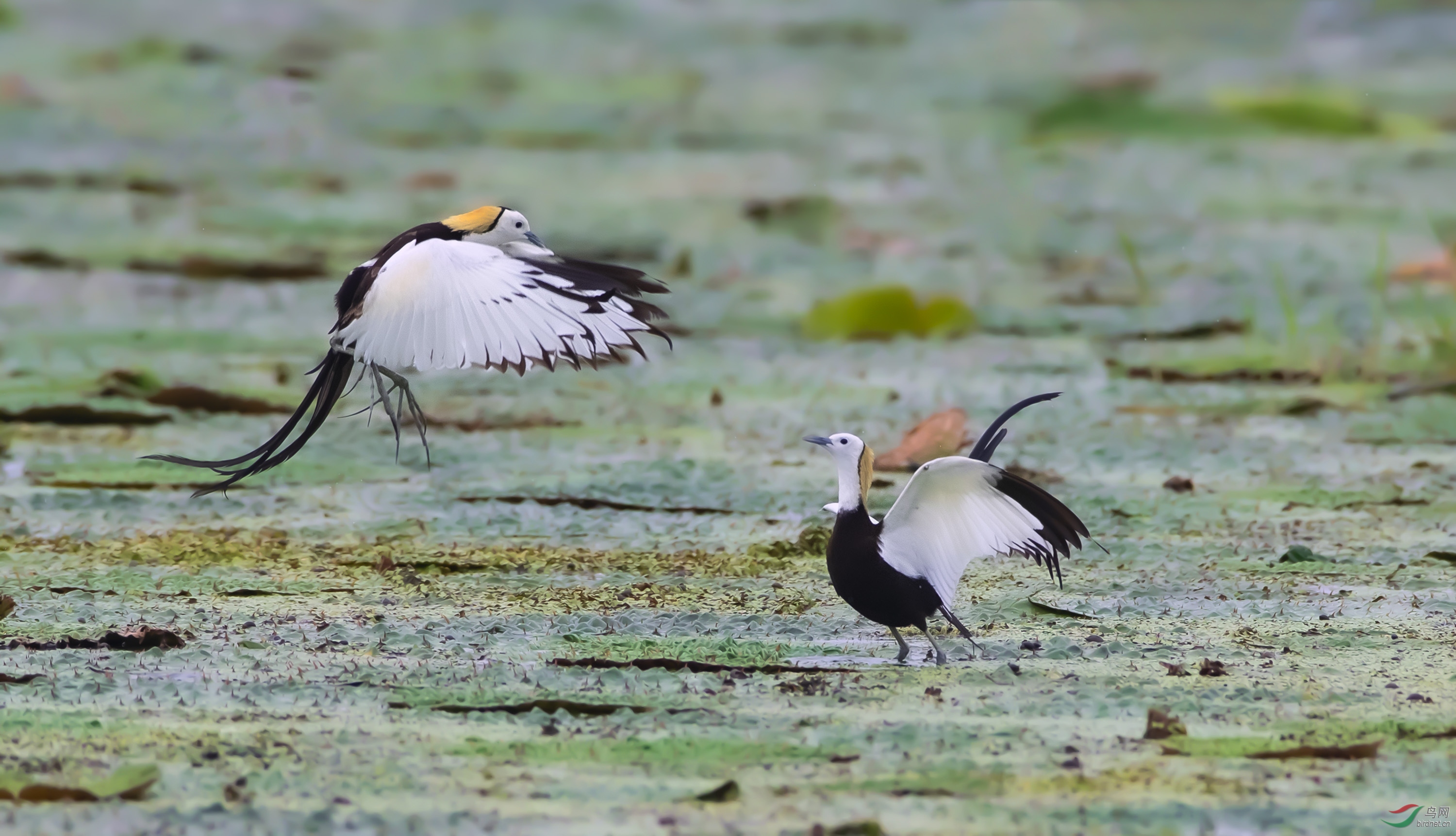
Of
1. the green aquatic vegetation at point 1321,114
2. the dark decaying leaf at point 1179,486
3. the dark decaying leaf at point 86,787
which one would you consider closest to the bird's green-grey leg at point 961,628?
the dark decaying leaf at point 86,787

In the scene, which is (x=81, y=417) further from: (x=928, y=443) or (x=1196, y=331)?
(x=1196, y=331)

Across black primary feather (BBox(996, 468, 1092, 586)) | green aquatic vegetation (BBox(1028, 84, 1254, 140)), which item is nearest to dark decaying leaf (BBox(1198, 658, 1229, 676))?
black primary feather (BBox(996, 468, 1092, 586))

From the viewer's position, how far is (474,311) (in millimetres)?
4320

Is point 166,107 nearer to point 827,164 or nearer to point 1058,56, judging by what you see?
point 827,164

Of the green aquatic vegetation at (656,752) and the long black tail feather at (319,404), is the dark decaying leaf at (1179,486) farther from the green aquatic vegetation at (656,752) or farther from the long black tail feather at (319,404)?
the green aquatic vegetation at (656,752)

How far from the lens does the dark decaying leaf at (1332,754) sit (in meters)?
3.31

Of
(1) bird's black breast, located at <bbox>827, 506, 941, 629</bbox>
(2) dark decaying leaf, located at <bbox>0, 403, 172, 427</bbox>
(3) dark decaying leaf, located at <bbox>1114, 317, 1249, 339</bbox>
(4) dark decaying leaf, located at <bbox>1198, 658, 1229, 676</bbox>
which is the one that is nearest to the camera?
(4) dark decaying leaf, located at <bbox>1198, 658, 1229, 676</bbox>

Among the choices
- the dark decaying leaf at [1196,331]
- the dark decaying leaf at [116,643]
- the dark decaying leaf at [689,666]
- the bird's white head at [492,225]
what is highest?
the dark decaying leaf at [1196,331]

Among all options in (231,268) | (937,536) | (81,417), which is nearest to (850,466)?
(937,536)

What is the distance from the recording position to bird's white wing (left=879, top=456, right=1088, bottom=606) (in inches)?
160

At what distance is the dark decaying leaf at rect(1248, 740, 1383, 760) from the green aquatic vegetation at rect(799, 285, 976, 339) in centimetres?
523

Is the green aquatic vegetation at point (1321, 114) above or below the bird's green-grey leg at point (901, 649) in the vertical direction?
above

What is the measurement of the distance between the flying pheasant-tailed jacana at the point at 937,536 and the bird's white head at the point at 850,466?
1 centimetres

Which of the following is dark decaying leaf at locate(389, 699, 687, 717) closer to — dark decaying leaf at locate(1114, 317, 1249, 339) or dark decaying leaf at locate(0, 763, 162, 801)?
dark decaying leaf at locate(0, 763, 162, 801)
